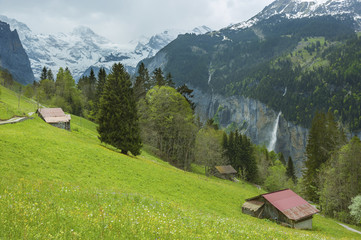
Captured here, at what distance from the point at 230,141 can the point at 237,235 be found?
87.3 metres

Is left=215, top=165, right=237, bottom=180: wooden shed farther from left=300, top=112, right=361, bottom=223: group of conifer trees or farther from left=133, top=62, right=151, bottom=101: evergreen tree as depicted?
left=133, top=62, right=151, bottom=101: evergreen tree

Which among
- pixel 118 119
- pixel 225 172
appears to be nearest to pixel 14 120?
pixel 118 119

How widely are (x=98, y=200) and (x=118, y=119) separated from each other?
96.9 ft

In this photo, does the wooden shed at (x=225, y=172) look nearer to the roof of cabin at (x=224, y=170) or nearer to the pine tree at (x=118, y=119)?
the roof of cabin at (x=224, y=170)

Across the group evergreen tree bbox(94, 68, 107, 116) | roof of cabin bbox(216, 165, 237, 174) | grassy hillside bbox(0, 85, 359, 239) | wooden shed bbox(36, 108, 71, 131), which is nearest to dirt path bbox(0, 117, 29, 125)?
grassy hillside bbox(0, 85, 359, 239)

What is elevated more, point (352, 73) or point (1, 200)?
point (352, 73)

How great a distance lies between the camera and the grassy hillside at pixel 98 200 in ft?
23.7

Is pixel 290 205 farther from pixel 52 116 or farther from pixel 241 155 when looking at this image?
pixel 241 155

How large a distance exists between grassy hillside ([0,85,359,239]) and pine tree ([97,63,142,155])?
8187 mm

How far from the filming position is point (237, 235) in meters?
10.1

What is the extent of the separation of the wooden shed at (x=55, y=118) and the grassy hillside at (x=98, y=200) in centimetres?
1189

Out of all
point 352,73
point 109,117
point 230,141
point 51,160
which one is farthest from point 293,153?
point 51,160

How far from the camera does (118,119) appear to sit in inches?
1631

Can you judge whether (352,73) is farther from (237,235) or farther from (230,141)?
(237,235)
